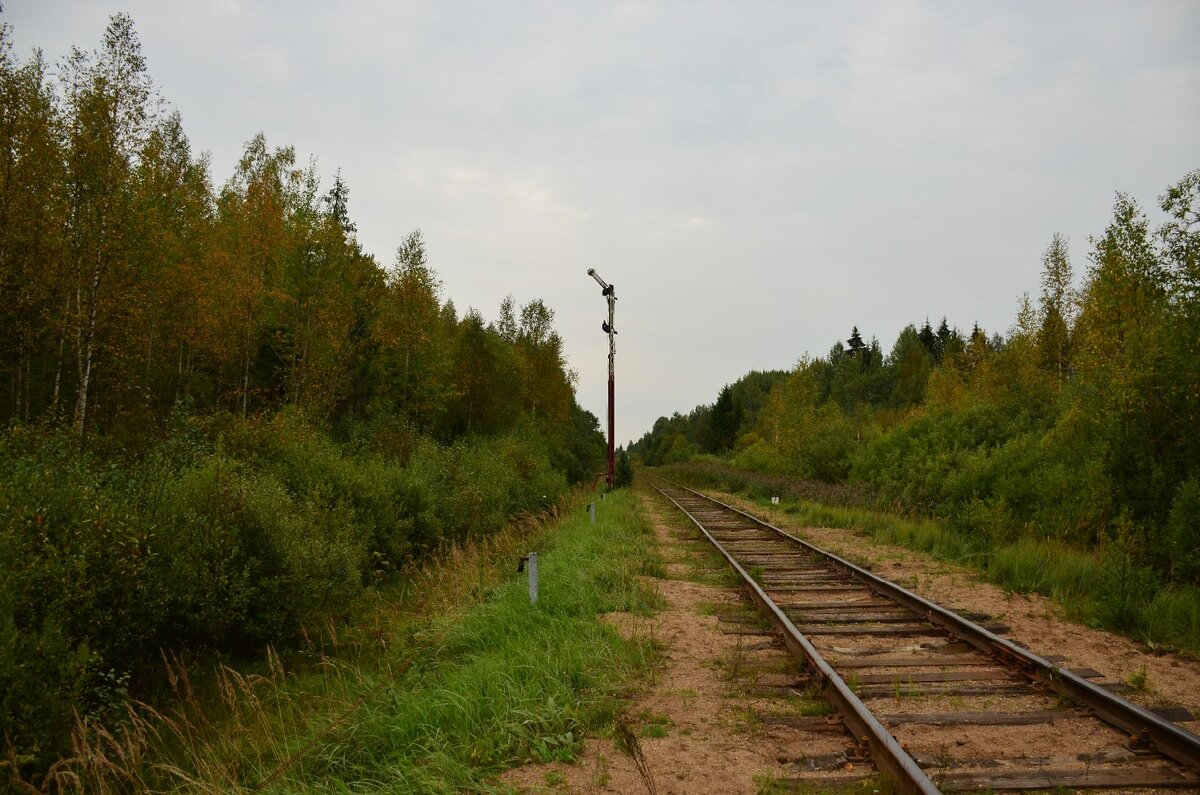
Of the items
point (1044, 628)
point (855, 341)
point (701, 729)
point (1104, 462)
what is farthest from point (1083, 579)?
point (855, 341)

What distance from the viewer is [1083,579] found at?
29.2 ft

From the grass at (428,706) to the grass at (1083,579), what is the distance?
196 inches

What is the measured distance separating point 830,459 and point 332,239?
24.0 metres

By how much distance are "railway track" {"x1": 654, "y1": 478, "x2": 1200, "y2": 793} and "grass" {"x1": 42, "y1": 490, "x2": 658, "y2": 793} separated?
67.1 inches

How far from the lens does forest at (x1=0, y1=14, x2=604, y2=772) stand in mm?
7551

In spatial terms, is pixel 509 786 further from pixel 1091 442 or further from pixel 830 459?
pixel 830 459

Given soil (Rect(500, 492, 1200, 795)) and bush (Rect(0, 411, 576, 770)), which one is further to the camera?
bush (Rect(0, 411, 576, 770))

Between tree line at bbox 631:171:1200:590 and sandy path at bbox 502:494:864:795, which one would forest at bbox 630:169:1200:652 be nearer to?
tree line at bbox 631:171:1200:590

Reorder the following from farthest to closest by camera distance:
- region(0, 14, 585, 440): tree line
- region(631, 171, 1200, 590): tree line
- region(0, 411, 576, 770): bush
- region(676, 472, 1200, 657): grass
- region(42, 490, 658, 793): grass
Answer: region(0, 14, 585, 440): tree line, region(631, 171, 1200, 590): tree line, region(676, 472, 1200, 657): grass, region(0, 411, 576, 770): bush, region(42, 490, 658, 793): grass

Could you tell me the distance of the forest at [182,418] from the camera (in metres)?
7.55

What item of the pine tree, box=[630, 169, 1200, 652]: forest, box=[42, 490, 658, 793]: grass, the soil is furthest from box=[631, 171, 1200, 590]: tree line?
the pine tree

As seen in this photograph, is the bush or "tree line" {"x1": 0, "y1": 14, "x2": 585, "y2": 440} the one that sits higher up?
"tree line" {"x1": 0, "y1": 14, "x2": 585, "y2": 440}

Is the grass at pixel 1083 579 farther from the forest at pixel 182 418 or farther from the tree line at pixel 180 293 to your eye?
the tree line at pixel 180 293

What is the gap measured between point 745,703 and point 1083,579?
6.32 m
